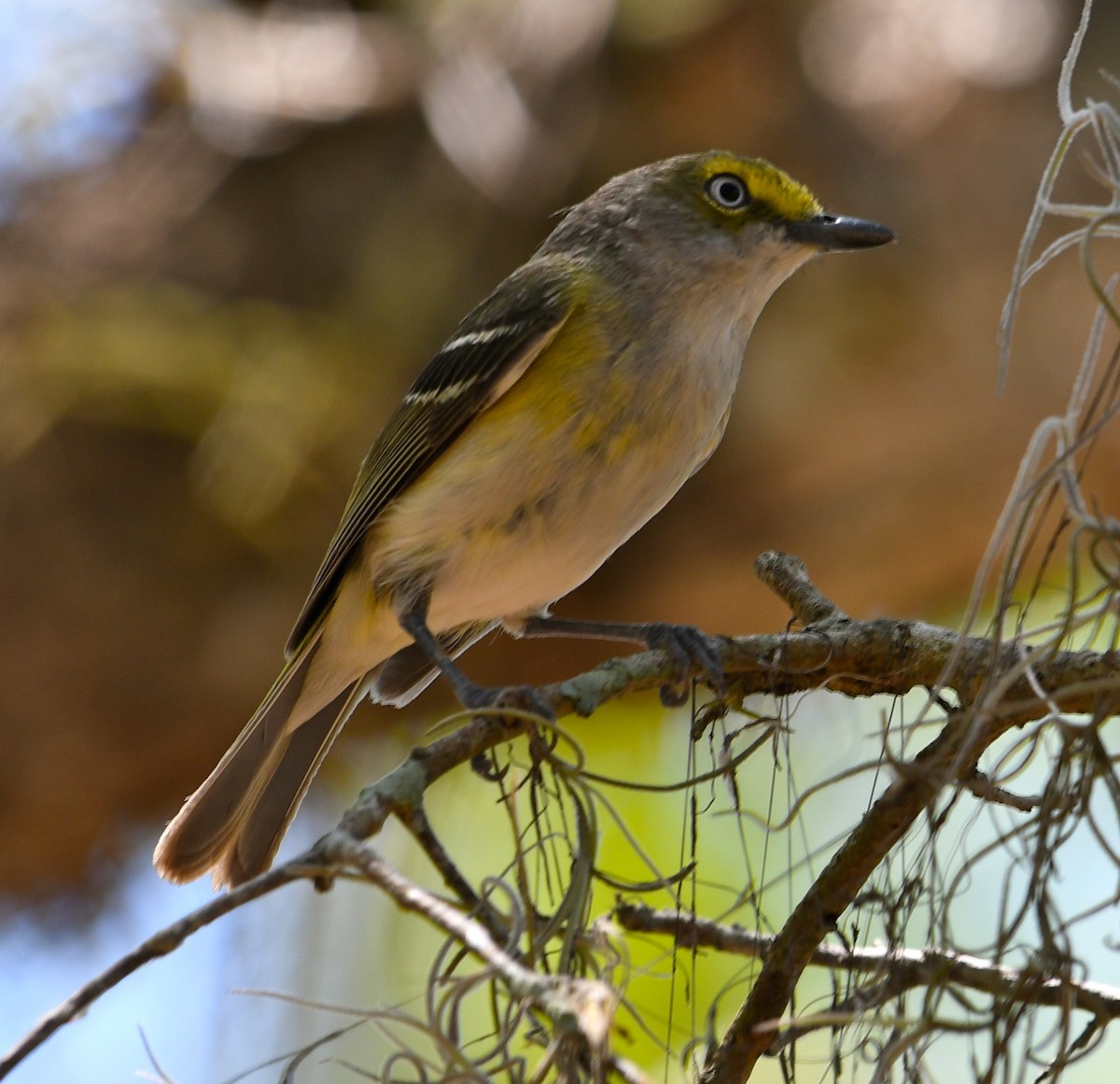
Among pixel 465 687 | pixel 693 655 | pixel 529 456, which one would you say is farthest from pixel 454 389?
pixel 693 655

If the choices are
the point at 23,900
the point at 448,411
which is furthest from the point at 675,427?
the point at 23,900

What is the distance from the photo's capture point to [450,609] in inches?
136

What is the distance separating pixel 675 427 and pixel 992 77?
2.45 metres

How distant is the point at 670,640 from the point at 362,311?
263cm

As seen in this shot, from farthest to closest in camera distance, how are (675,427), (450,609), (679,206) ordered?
(679,206)
(450,609)
(675,427)

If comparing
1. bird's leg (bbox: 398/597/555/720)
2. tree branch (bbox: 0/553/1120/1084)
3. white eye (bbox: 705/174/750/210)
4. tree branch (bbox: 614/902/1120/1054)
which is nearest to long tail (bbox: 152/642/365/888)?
bird's leg (bbox: 398/597/555/720)

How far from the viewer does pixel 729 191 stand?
3654 millimetres

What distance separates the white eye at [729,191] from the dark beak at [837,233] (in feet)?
0.53

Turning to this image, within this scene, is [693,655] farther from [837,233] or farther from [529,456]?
[837,233]

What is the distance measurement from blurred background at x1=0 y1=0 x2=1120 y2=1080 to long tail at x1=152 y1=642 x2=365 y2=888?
1.30 metres

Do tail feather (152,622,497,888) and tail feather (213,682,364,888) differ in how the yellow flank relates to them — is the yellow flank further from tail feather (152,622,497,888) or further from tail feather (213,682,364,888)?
tail feather (213,682,364,888)

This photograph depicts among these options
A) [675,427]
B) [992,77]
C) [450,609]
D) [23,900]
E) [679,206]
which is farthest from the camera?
[23,900]

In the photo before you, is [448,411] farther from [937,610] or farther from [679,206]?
[937,610]

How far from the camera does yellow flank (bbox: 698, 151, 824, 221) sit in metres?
3.58
